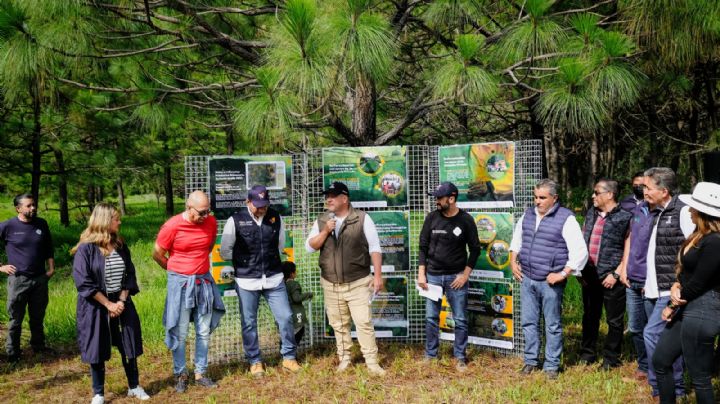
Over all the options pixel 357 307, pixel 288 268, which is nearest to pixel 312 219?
pixel 288 268

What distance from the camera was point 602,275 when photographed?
4.88 meters

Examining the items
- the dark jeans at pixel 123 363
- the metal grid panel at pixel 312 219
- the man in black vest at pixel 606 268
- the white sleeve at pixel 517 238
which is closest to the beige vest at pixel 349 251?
the metal grid panel at pixel 312 219

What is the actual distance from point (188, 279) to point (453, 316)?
2.37 meters

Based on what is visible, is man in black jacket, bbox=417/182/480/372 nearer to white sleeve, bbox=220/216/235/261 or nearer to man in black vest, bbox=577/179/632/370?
man in black vest, bbox=577/179/632/370

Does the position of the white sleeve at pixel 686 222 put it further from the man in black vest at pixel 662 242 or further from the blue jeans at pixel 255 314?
the blue jeans at pixel 255 314

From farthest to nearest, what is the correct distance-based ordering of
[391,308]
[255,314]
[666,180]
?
1. [391,308]
2. [255,314]
3. [666,180]

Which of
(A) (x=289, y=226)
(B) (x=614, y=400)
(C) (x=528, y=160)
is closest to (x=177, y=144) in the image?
(A) (x=289, y=226)

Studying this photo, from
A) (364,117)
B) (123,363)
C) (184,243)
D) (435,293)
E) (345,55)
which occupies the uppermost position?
(345,55)

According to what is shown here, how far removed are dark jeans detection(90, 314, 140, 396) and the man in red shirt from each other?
12.9 inches

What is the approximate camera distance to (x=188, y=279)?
476cm

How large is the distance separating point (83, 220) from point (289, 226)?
14.7m

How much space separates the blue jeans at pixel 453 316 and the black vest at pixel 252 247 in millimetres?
1471

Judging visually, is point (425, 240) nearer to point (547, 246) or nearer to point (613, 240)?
point (547, 246)

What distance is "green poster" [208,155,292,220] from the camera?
5.48m
